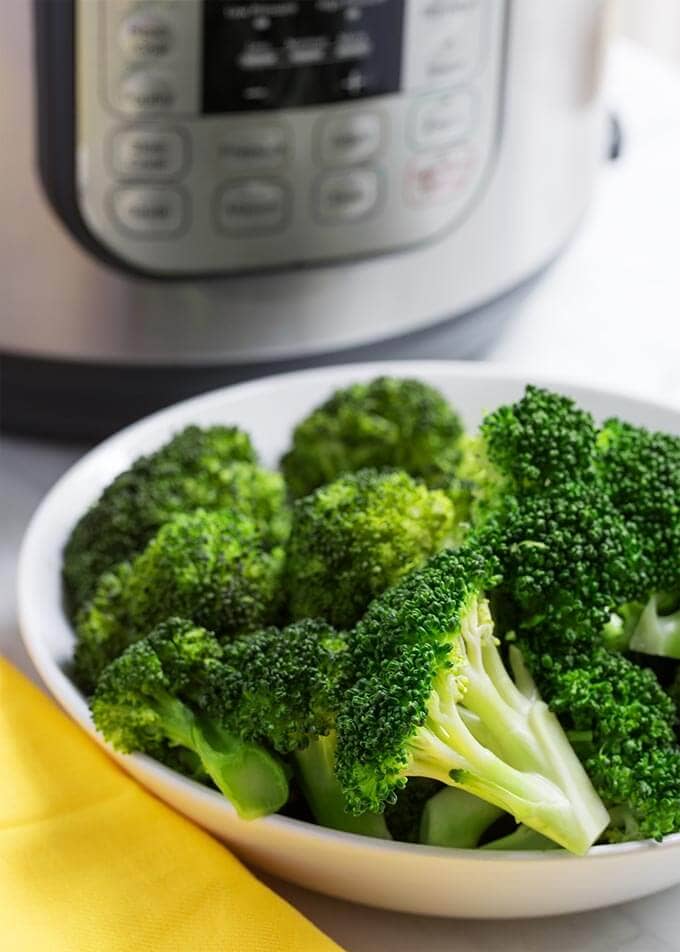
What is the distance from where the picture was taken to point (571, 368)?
1.30m

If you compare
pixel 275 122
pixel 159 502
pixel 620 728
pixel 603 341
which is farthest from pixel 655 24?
pixel 620 728

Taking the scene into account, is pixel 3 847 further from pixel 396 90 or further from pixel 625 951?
pixel 396 90

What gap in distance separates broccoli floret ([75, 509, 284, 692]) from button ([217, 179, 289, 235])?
0.26 meters

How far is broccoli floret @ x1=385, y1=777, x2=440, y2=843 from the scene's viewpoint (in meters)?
0.72

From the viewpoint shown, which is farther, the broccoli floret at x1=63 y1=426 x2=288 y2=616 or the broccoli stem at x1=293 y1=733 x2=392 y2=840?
the broccoli floret at x1=63 y1=426 x2=288 y2=616

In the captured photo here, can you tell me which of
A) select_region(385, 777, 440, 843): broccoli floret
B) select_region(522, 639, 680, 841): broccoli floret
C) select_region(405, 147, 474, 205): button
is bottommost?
select_region(385, 777, 440, 843): broccoli floret

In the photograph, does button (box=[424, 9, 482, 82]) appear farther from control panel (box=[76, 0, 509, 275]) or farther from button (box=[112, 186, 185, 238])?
button (box=[112, 186, 185, 238])

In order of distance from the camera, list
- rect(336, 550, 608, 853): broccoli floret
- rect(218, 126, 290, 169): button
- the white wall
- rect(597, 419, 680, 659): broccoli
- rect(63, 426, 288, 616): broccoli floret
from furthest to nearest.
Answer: the white wall, rect(218, 126, 290, 169): button, rect(63, 426, 288, 616): broccoli floret, rect(597, 419, 680, 659): broccoli, rect(336, 550, 608, 853): broccoli floret

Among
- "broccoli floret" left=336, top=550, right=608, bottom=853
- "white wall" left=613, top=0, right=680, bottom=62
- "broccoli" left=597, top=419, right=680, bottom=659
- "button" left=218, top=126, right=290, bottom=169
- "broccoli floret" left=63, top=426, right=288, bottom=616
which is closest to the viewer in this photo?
"broccoli floret" left=336, top=550, right=608, bottom=853

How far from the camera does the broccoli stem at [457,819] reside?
27.3 inches

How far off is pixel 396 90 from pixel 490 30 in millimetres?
85

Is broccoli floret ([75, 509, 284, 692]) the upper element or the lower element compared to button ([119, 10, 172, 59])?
→ lower

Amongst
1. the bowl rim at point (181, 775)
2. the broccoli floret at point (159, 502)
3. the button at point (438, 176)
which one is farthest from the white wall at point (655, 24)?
the broccoli floret at point (159, 502)

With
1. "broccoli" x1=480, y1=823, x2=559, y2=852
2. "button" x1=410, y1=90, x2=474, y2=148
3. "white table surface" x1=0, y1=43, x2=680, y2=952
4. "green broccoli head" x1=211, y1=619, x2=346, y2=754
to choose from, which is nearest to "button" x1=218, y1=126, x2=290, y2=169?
"button" x1=410, y1=90, x2=474, y2=148
